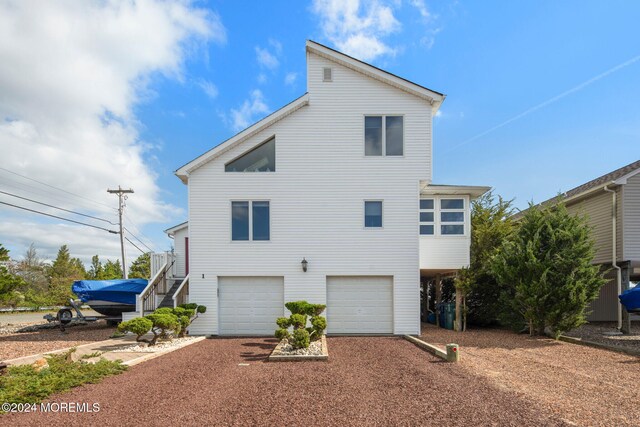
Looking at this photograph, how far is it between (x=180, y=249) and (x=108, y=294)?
3.18 m

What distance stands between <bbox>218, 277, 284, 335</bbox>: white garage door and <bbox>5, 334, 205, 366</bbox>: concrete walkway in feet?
3.94

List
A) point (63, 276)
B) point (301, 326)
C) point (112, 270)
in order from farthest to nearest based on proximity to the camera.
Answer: point (112, 270)
point (63, 276)
point (301, 326)

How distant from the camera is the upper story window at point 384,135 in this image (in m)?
13.0

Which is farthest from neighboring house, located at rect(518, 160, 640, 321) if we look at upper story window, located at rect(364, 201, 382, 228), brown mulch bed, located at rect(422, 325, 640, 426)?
upper story window, located at rect(364, 201, 382, 228)

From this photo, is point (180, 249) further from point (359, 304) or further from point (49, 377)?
point (49, 377)


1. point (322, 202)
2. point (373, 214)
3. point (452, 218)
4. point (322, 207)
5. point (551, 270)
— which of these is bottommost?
point (551, 270)

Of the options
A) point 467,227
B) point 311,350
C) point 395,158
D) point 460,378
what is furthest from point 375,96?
point 460,378

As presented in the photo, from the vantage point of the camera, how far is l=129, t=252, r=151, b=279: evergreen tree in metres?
37.4

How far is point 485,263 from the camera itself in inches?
562

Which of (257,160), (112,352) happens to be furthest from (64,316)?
(257,160)

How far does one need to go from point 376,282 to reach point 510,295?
5.03m

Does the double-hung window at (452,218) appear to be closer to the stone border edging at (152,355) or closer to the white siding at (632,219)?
the white siding at (632,219)

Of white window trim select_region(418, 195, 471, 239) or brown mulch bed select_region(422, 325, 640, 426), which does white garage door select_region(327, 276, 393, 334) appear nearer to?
brown mulch bed select_region(422, 325, 640, 426)

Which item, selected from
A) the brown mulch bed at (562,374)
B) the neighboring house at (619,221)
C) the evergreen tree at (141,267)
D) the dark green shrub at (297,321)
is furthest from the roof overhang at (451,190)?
the evergreen tree at (141,267)
